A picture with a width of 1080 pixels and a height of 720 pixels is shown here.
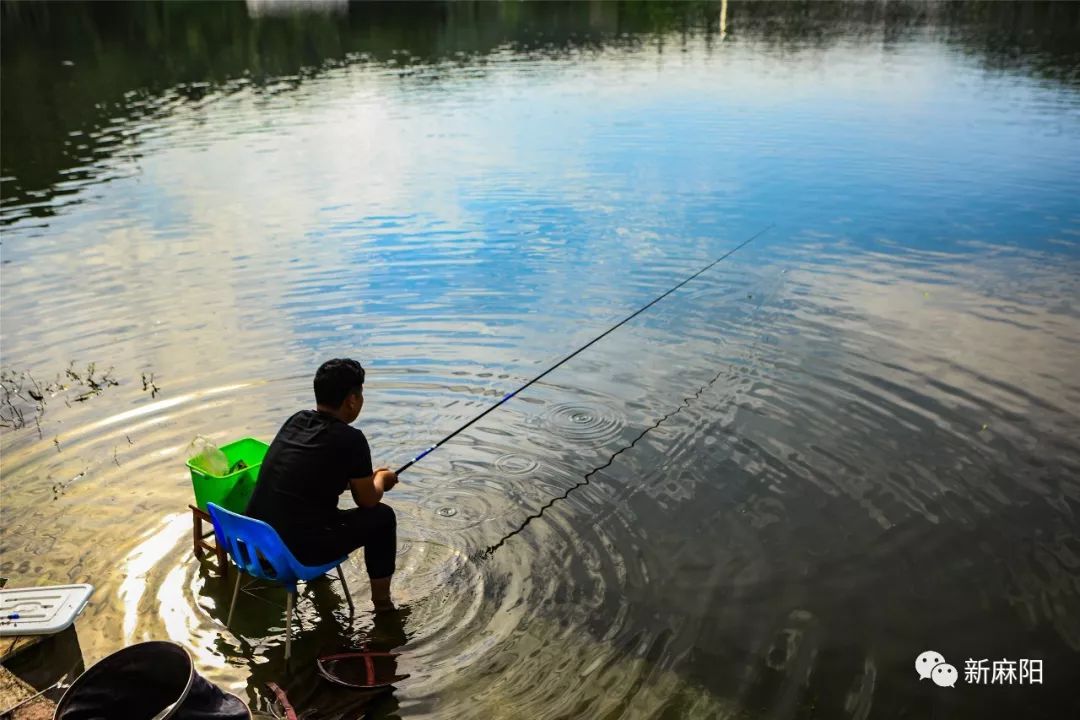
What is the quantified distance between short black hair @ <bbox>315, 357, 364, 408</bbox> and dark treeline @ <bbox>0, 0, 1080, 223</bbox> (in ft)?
40.9

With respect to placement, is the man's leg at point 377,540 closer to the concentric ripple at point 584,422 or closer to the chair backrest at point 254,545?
the chair backrest at point 254,545

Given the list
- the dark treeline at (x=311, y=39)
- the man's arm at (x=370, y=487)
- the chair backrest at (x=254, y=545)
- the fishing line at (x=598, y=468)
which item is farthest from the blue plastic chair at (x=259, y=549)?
the dark treeline at (x=311, y=39)

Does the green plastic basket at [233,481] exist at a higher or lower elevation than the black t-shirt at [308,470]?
lower

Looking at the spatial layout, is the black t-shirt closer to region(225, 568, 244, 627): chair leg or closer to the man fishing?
the man fishing

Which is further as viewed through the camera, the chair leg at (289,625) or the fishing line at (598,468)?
the fishing line at (598,468)

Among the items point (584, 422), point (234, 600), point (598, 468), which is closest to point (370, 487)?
point (234, 600)

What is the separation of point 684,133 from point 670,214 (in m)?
7.00

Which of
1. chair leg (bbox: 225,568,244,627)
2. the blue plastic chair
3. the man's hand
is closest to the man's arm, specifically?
the man's hand

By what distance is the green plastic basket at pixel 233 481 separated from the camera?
15.5 ft

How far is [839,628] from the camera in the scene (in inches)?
187

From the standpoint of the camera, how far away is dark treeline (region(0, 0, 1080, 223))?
22.9 meters

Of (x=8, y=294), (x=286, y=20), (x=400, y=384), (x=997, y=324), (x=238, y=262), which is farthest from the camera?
(x=286, y=20)

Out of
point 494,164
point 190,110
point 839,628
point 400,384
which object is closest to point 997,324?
point 839,628

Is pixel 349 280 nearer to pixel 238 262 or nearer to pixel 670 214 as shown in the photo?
pixel 238 262
